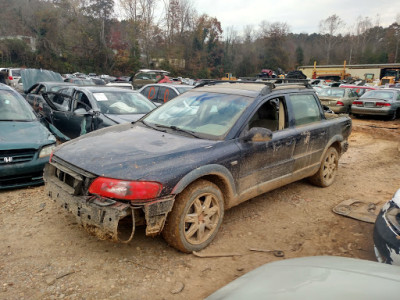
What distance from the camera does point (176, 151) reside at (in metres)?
3.08

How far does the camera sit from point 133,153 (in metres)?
3.02

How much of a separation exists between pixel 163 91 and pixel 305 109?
241 inches

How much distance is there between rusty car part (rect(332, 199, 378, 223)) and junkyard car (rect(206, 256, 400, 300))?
2558 millimetres

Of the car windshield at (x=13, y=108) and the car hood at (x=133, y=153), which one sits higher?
the car windshield at (x=13, y=108)

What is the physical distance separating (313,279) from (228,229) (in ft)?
6.96

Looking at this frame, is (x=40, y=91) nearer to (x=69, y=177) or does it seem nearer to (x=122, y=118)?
(x=122, y=118)

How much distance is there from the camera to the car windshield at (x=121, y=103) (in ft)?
21.1

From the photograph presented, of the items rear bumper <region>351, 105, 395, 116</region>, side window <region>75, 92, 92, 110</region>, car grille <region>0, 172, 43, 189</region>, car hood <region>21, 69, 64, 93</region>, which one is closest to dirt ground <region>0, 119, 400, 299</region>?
car grille <region>0, 172, 43, 189</region>

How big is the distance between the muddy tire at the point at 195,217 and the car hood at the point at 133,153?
1.07 feet

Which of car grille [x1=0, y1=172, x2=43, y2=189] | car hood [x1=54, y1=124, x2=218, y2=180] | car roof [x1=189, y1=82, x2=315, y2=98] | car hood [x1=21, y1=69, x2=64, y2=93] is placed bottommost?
car grille [x1=0, y1=172, x2=43, y2=189]

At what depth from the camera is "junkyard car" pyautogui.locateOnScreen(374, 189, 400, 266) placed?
103 inches

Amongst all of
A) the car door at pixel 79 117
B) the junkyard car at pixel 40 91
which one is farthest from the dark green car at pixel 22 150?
the junkyard car at pixel 40 91

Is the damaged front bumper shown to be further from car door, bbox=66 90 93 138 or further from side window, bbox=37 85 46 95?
side window, bbox=37 85 46 95

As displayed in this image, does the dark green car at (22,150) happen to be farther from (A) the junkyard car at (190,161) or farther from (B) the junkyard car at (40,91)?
(B) the junkyard car at (40,91)
